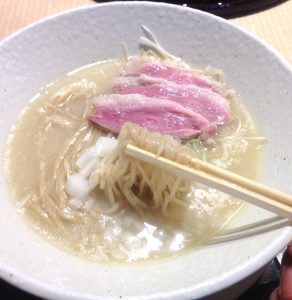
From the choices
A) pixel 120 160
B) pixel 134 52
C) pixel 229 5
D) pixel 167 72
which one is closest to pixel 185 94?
pixel 167 72

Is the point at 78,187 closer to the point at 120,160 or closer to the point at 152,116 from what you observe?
the point at 120,160

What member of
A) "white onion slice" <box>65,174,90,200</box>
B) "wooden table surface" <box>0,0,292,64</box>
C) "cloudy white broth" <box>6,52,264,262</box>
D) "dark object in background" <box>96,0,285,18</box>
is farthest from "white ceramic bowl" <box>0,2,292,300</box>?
"wooden table surface" <box>0,0,292,64</box>

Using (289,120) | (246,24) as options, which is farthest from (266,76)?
(246,24)

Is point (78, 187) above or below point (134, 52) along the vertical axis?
below

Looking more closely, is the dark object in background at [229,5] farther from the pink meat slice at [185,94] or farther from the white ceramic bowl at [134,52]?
the pink meat slice at [185,94]

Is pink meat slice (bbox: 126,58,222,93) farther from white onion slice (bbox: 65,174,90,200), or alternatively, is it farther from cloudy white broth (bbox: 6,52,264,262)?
white onion slice (bbox: 65,174,90,200)

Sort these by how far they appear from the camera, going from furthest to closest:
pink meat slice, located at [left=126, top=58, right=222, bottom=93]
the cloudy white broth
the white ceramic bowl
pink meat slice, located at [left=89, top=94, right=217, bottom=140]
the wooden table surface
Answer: the wooden table surface < pink meat slice, located at [left=126, top=58, right=222, bottom=93] < pink meat slice, located at [left=89, top=94, right=217, bottom=140] < the cloudy white broth < the white ceramic bowl
